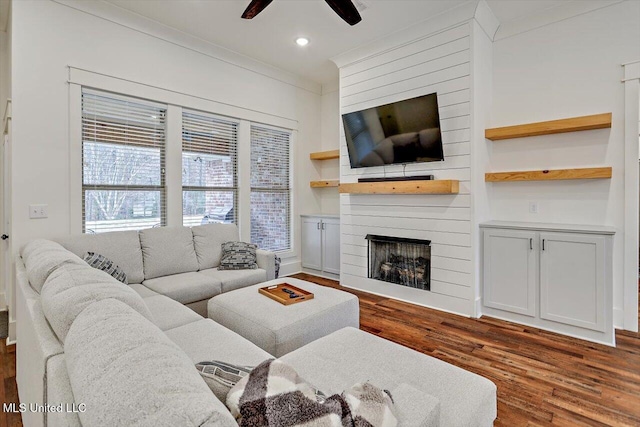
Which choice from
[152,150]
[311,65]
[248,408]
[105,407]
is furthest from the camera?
[311,65]

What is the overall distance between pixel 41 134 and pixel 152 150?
3.10ft

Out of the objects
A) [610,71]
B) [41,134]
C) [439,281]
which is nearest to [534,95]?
[610,71]

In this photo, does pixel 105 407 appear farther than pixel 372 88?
No

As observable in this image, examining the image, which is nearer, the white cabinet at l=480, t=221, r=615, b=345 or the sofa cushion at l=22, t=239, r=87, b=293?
the sofa cushion at l=22, t=239, r=87, b=293

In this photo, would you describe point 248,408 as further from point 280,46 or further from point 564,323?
point 280,46

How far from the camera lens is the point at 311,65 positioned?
15.5 ft

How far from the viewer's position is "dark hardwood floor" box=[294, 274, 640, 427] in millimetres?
1918

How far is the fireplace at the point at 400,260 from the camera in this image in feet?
12.3

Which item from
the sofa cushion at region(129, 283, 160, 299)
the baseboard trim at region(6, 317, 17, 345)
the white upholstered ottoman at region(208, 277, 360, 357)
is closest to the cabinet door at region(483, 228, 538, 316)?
the white upholstered ottoman at region(208, 277, 360, 357)

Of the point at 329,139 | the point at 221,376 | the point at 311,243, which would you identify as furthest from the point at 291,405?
the point at 329,139

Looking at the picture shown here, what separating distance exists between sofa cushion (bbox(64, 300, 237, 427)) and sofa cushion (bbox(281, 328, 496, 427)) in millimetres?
788

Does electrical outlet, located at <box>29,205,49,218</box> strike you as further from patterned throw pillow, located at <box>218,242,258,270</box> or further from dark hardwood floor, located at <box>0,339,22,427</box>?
patterned throw pillow, located at <box>218,242,258,270</box>

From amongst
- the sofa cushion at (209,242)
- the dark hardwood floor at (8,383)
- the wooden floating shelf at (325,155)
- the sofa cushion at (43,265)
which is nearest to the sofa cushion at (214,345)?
the sofa cushion at (43,265)

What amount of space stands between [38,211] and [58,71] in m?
1.27
